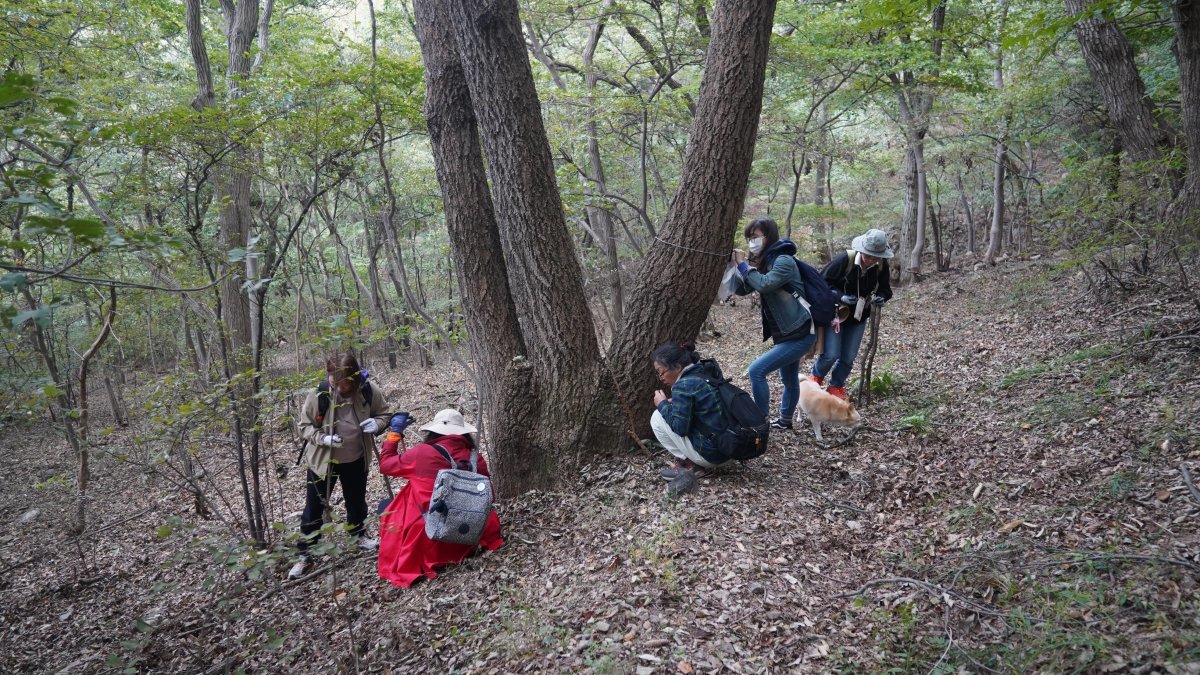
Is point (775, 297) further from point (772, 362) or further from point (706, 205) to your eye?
point (706, 205)

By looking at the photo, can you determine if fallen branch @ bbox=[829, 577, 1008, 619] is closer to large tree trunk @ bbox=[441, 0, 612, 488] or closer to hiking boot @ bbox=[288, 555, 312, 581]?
large tree trunk @ bbox=[441, 0, 612, 488]

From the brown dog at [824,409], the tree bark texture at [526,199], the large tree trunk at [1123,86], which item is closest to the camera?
the tree bark texture at [526,199]

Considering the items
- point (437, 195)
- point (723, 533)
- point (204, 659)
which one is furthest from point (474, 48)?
point (437, 195)

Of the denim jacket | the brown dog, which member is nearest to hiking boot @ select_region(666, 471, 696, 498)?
the brown dog

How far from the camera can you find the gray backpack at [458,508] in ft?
13.6

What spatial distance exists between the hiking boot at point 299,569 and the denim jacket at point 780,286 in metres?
4.23

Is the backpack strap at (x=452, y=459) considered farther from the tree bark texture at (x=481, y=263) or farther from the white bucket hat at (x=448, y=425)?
the tree bark texture at (x=481, y=263)

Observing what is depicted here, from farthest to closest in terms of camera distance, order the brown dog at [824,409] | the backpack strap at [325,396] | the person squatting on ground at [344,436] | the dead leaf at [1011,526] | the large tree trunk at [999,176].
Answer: the large tree trunk at [999,176] → the brown dog at [824,409] → the backpack strap at [325,396] → the person squatting on ground at [344,436] → the dead leaf at [1011,526]

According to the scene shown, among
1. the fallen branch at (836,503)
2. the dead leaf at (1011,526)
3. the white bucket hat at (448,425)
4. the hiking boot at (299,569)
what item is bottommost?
the hiking boot at (299,569)

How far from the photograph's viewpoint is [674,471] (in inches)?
175

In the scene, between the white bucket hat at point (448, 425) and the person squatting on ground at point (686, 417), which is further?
the white bucket hat at point (448, 425)

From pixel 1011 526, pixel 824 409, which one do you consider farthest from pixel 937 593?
pixel 824 409

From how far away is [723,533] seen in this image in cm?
386

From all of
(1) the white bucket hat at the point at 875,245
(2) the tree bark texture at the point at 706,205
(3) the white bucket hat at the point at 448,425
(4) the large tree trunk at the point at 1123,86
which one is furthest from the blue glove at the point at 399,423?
(4) the large tree trunk at the point at 1123,86
